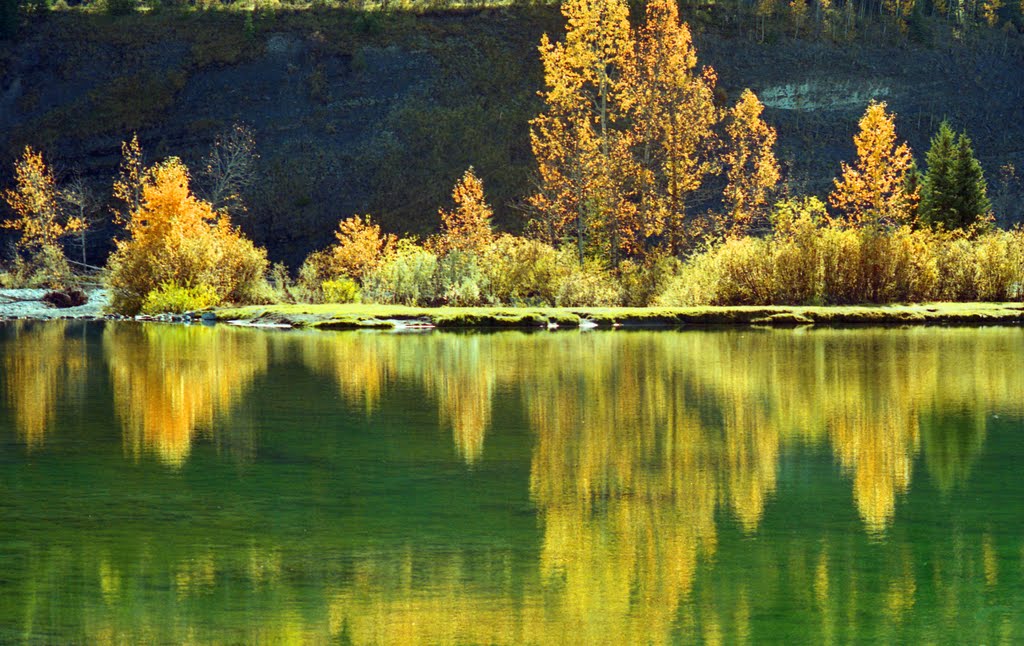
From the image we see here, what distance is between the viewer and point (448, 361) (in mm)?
24281

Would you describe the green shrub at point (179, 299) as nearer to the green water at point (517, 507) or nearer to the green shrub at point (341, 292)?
the green shrub at point (341, 292)

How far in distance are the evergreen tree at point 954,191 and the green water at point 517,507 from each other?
90.2ft

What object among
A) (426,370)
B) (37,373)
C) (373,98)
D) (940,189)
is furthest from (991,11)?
(37,373)

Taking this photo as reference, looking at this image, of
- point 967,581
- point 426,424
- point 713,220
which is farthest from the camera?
point 713,220

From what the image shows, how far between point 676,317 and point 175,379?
1655 cm

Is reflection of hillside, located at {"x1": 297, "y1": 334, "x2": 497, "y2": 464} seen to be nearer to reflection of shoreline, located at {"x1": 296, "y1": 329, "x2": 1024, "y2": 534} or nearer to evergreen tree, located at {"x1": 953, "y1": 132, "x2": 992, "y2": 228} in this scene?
reflection of shoreline, located at {"x1": 296, "y1": 329, "x2": 1024, "y2": 534}

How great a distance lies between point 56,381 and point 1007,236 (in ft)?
94.4

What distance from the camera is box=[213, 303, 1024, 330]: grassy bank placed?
1340 inches

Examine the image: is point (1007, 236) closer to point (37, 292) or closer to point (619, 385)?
point (619, 385)

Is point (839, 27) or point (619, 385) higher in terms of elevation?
point (839, 27)

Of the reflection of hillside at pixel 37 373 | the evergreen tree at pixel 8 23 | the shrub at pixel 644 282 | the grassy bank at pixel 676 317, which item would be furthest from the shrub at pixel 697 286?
the evergreen tree at pixel 8 23

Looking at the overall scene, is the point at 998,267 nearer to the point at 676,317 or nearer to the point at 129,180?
the point at 676,317

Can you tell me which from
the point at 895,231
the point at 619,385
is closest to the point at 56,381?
the point at 619,385

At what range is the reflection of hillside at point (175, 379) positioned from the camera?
15336mm
